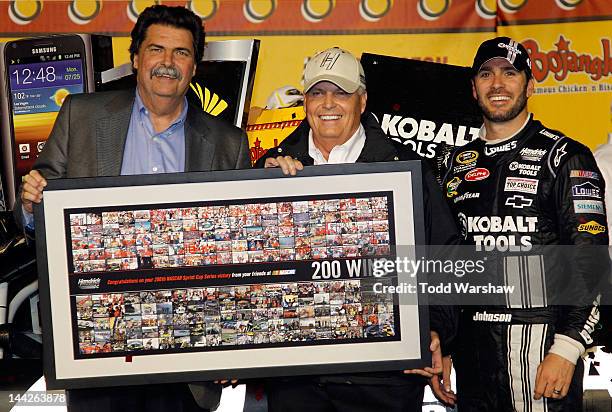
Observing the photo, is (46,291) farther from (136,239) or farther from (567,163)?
(567,163)

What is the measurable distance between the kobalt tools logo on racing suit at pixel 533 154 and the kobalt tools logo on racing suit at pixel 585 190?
0.58 ft

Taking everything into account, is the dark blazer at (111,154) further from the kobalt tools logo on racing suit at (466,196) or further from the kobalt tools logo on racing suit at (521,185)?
the kobalt tools logo on racing suit at (521,185)

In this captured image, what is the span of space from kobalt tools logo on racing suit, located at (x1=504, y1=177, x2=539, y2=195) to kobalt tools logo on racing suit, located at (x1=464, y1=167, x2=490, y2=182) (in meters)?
0.09

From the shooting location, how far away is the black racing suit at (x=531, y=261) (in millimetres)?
2650

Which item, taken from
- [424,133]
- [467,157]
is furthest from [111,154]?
[424,133]

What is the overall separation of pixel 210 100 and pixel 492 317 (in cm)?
205

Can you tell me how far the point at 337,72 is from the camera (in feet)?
8.86

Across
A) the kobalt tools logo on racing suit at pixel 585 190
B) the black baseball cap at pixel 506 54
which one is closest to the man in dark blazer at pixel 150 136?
the black baseball cap at pixel 506 54

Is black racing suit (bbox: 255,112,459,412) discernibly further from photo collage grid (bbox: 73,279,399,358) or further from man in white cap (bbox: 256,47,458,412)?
photo collage grid (bbox: 73,279,399,358)

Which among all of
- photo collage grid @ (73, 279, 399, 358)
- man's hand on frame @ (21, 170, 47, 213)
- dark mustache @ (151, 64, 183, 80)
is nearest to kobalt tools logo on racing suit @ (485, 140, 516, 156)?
photo collage grid @ (73, 279, 399, 358)

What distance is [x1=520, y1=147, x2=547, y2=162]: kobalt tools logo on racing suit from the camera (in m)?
2.75

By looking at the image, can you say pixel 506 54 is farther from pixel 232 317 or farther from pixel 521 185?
pixel 232 317

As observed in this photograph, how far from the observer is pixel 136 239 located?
2457mm

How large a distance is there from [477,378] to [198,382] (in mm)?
1068
